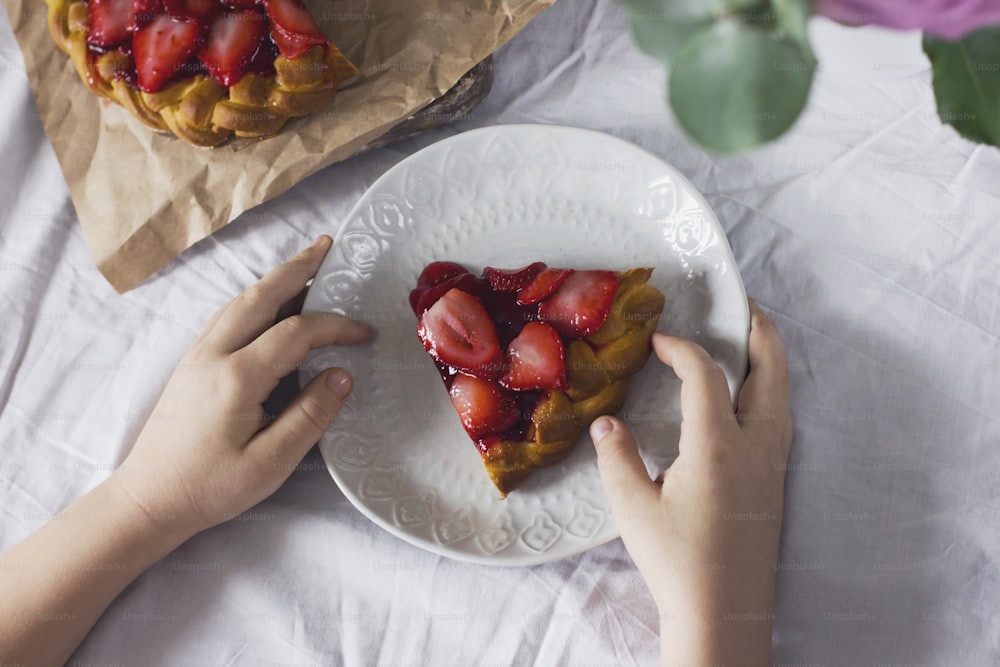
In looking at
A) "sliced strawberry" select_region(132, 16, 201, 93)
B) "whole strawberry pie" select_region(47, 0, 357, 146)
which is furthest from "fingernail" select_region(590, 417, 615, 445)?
"sliced strawberry" select_region(132, 16, 201, 93)

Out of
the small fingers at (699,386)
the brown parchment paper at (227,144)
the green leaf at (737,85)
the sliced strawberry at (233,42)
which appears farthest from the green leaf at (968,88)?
the sliced strawberry at (233,42)

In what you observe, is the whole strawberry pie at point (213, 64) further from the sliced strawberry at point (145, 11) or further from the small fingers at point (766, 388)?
the small fingers at point (766, 388)

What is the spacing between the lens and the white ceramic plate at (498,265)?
0.90 meters

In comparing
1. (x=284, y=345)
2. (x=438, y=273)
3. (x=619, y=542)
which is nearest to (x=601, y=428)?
(x=619, y=542)

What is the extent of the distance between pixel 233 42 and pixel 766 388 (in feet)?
2.42

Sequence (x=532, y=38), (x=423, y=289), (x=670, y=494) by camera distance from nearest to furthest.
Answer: (x=670, y=494) < (x=423, y=289) < (x=532, y=38)

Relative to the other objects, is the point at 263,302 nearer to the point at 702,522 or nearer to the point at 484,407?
the point at 484,407

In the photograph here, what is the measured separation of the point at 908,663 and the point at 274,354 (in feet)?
2.60

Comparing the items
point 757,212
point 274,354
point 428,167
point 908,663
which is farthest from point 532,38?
point 908,663

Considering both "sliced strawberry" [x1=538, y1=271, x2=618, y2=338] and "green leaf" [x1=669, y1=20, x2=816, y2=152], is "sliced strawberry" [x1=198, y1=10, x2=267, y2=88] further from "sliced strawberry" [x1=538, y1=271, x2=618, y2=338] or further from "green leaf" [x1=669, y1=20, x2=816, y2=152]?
"green leaf" [x1=669, y1=20, x2=816, y2=152]

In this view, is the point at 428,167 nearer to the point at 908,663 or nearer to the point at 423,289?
the point at 423,289

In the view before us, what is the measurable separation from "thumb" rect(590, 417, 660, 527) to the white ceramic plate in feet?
0.16

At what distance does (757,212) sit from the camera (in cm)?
103

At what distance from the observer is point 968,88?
18 cm
